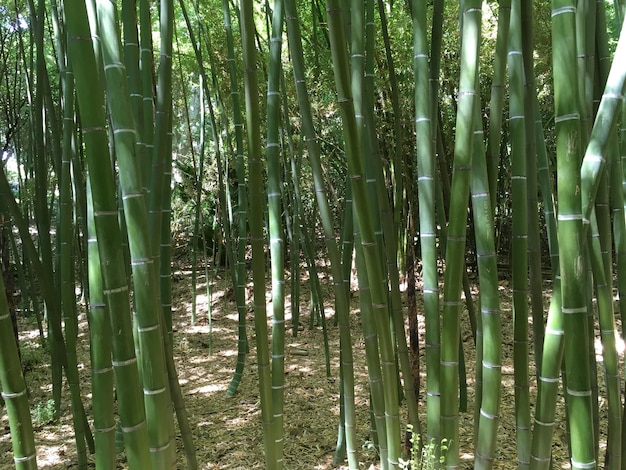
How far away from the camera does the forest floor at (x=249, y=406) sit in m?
2.00

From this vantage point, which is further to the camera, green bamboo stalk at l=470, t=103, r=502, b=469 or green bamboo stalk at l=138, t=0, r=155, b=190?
green bamboo stalk at l=138, t=0, r=155, b=190

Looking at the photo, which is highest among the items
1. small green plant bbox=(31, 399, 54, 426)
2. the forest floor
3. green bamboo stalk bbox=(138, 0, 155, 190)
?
green bamboo stalk bbox=(138, 0, 155, 190)

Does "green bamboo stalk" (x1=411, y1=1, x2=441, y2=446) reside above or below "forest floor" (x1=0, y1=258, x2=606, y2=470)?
above

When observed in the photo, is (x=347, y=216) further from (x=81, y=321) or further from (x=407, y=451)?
(x=81, y=321)

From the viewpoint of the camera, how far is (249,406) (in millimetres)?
2477

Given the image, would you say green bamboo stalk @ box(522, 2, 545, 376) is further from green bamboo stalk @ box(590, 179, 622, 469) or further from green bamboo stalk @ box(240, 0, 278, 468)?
green bamboo stalk @ box(240, 0, 278, 468)

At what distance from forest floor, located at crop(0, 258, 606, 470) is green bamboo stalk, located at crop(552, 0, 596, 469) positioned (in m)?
1.26

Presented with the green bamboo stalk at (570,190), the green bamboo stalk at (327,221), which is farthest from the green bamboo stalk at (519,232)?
the green bamboo stalk at (327,221)

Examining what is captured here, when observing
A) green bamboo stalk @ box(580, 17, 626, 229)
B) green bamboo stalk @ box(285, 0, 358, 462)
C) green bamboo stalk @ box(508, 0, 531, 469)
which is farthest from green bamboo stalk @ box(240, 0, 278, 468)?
green bamboo stalk @ box(580, 17, 626, 229)

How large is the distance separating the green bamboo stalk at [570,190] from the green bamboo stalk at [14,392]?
911 millimetres

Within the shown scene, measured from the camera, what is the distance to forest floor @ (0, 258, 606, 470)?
6.57ft

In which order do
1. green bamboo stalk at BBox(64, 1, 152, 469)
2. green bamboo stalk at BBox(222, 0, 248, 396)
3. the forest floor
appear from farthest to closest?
the forest floor, green bamboo stalk at BBox(222, 0, 248, 396), green bamboo stalk at BBox(64, 1, 152, 469)

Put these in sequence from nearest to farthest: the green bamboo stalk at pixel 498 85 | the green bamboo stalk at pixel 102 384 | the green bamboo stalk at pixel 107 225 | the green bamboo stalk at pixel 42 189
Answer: the green bamboo stalk at pixel 107 225, the green bamboo stalk at pixel 102 384, the green bamboo stalk at pixel 498 85, the green bamboo stalk at pixel 42 189

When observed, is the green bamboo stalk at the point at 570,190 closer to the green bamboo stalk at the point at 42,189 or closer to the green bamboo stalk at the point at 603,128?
the green bamboo stalk at the point at 603,128
